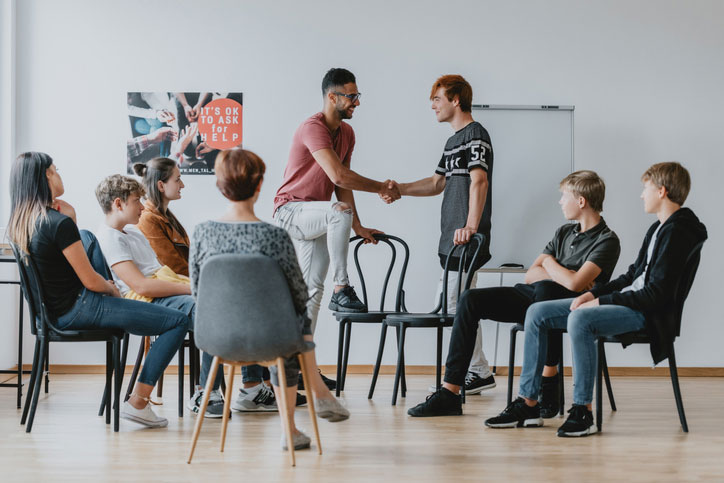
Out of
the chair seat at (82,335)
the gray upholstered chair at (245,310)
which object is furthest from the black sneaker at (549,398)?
the chair seat at (82,335)

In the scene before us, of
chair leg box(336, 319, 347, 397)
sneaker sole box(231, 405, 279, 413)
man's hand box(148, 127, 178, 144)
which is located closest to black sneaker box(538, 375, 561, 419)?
chair leg box(336, 319, 347, 397)

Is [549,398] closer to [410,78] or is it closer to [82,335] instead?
[82,335]

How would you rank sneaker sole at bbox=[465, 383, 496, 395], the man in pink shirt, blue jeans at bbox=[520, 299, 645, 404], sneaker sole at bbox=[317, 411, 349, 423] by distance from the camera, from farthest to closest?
sneaker sole at bbox=[465, 383, 496, 395] < the man in pink shirt < blue jeans at bbox=[520, 299, 645, 404] < sneaker sole at bbox=[317, 411, 349, 423]

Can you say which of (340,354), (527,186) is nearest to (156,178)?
(340,354)

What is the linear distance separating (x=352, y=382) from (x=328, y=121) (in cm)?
159

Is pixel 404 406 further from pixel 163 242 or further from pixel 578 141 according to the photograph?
pixel 578 141

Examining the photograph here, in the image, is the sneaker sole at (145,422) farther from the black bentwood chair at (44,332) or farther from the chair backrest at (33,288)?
the chair backrest at (33,288)

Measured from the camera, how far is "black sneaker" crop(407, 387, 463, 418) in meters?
3.36

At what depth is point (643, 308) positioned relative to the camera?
9.77 feet

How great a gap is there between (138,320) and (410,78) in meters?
2.67

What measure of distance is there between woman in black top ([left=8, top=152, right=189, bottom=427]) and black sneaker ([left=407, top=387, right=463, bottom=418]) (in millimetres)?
1070

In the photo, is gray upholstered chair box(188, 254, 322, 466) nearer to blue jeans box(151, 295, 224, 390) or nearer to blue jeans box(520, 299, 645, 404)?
blue jeans box(151, 295, 224, 390)

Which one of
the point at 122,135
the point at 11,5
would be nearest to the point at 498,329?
the point at 122,135

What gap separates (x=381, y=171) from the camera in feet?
16.4
